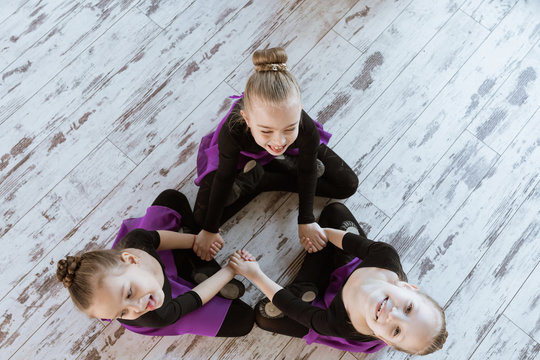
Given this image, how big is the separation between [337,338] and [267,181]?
1.68 feet

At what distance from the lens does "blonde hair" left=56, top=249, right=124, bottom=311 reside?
97 cm

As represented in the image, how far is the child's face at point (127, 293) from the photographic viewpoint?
99 centimetres

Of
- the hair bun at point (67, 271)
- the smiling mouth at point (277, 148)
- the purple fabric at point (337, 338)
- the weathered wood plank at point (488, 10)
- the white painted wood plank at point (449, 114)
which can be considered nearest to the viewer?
the hair bun at point (67, 271)

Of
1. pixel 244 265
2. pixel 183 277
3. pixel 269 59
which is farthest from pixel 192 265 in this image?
pixel 269 59

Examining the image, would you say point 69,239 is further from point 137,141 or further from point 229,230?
point 229,230

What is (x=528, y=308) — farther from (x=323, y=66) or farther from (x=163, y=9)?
(x=163, y=9)

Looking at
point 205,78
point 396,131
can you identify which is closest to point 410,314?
point 396,131

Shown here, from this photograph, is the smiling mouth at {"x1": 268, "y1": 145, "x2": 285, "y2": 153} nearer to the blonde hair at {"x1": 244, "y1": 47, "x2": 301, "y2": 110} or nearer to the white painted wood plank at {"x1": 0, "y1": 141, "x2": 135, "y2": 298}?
the blonde hair at {"x1": 244, "y1": 47, "x2": 301, "y2": 110}

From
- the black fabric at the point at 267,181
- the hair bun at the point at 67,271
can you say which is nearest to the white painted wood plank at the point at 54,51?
the black fabric at the point at 267,181

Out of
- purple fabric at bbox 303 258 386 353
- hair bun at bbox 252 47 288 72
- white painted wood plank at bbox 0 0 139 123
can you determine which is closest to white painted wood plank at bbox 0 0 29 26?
white painted wood plank at bbox 0 0 139 123

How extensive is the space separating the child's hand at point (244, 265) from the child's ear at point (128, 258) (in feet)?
1.06

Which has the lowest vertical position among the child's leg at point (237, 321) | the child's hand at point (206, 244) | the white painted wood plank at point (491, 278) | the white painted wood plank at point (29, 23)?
the white painted wood plank at point (491, 278)

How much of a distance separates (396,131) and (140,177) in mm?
879

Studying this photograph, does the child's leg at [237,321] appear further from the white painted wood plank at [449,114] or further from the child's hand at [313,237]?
the white painted wood plank at [449,114]
